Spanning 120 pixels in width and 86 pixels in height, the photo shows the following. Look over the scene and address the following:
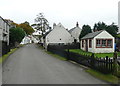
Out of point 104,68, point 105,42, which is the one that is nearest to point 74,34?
point 105,42

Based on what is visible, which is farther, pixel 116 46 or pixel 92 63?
pixel 116 46

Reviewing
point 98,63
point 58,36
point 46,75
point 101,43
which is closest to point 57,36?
point 58,36

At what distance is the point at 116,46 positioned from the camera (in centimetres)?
3650

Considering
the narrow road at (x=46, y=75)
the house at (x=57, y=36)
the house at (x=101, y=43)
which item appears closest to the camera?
the narrow road at (x=46, y=75)

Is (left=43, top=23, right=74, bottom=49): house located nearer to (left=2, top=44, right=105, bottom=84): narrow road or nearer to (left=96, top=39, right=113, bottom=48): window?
(left=96, top=39, right=113, bottom=48): window

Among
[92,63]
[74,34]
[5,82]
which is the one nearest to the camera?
[5,82]

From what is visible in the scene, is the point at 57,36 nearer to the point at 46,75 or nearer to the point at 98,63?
the point at 98,63

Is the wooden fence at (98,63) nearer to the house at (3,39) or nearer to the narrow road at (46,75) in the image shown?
the narrow road at (46,75)

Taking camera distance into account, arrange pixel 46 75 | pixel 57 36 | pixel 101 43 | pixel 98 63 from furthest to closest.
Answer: pixel 57 36, pixel 101 43, pixel 98 63, pixel 46 75

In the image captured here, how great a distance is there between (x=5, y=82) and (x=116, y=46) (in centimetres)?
3147

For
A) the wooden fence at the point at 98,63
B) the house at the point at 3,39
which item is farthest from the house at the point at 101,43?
the wooden fence at the point at 98,63

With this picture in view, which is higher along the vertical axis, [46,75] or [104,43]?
[104,43]

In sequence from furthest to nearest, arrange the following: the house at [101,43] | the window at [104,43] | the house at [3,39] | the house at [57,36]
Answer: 1. the house at [57,36]
2. the window at [104,43]
3. the house at [101,43]
4. the house at [3,39]

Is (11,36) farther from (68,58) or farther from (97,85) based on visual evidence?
(97,85)
